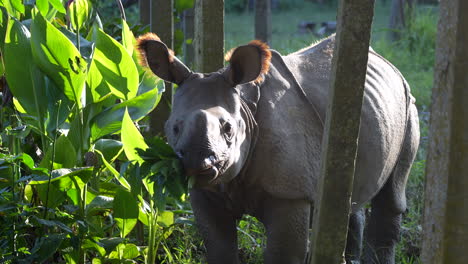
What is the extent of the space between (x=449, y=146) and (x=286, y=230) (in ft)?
4.89

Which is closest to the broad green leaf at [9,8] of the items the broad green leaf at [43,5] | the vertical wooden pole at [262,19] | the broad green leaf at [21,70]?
the broad green leaf at [43,5]

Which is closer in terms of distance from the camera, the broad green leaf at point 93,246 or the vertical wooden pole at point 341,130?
the vertical wooden pole at point 341,130

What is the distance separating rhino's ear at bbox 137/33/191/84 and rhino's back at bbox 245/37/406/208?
1.49 ft

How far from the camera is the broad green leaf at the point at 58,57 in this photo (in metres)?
4.19

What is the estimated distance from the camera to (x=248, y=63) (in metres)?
3.77

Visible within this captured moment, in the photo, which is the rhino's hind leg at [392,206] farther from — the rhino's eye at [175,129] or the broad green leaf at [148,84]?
the rhino's eye at [175,129]

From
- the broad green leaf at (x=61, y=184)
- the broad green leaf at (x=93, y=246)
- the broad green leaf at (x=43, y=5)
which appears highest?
the broad green leaf at (x=43, y=5)

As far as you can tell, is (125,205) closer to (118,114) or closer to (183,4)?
(118,114)

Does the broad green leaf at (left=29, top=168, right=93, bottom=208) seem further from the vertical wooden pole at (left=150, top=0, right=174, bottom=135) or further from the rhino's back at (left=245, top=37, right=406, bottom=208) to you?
the vertical wooden pole at (left=150, top=0, right=174, bottom=135)

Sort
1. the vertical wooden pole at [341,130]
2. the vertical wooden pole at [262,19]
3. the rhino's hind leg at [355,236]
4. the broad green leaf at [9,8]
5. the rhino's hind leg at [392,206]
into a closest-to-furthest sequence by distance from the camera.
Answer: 1. the vertical wooden pole at [341,130]
2. the broad green leaf at [9,8]
3. the rhino's hind leg at [392,206]
4. the rhino's hind leg at [355,236]
5. the vertical wooden pole at [262,19]

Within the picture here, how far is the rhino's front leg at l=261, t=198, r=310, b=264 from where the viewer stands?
391 cm

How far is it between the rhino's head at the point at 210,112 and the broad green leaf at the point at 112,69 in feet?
1.90

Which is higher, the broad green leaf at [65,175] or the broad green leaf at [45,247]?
the broad green leaf at [65,175]

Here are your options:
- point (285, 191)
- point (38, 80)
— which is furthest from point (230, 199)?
point (38, 80)
